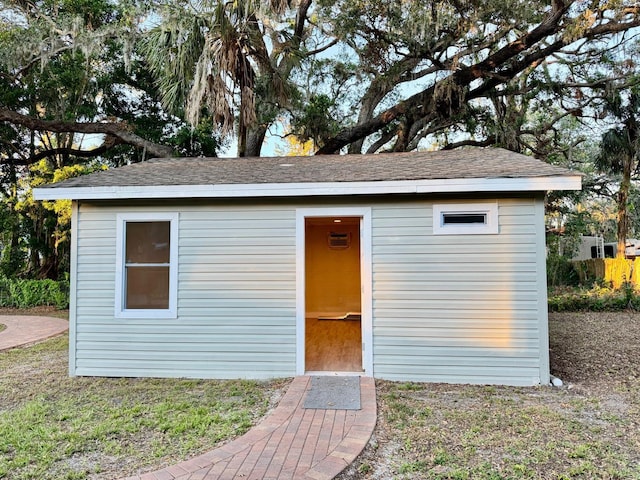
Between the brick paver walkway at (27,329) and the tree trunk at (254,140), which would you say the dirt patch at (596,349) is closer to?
the tree trunk at (254,140)

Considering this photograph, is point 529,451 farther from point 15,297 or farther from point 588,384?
point 15,297

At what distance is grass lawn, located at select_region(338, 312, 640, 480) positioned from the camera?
264cm

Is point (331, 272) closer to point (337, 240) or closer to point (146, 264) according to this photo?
point (337, 240)

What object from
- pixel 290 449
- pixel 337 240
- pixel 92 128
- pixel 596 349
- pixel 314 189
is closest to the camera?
pixel 290 449

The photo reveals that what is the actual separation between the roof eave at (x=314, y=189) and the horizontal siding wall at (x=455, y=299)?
0.29 meters

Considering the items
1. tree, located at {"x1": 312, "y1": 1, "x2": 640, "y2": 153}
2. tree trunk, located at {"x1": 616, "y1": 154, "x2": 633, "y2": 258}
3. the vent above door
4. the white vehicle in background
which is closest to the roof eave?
the vent above door

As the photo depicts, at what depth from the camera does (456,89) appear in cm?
963

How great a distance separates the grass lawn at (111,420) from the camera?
2.75m

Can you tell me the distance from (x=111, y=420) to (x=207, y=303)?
1635 mm

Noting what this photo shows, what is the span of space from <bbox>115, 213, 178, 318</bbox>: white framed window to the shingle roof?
530 millimetres

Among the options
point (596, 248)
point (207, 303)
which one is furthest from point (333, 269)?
point (596, 248)

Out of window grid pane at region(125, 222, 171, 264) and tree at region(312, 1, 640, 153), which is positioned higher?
tree at region(312, 1, 640, 153)

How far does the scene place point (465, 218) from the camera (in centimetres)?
458

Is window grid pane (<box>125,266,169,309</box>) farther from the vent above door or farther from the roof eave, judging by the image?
the vent above door
